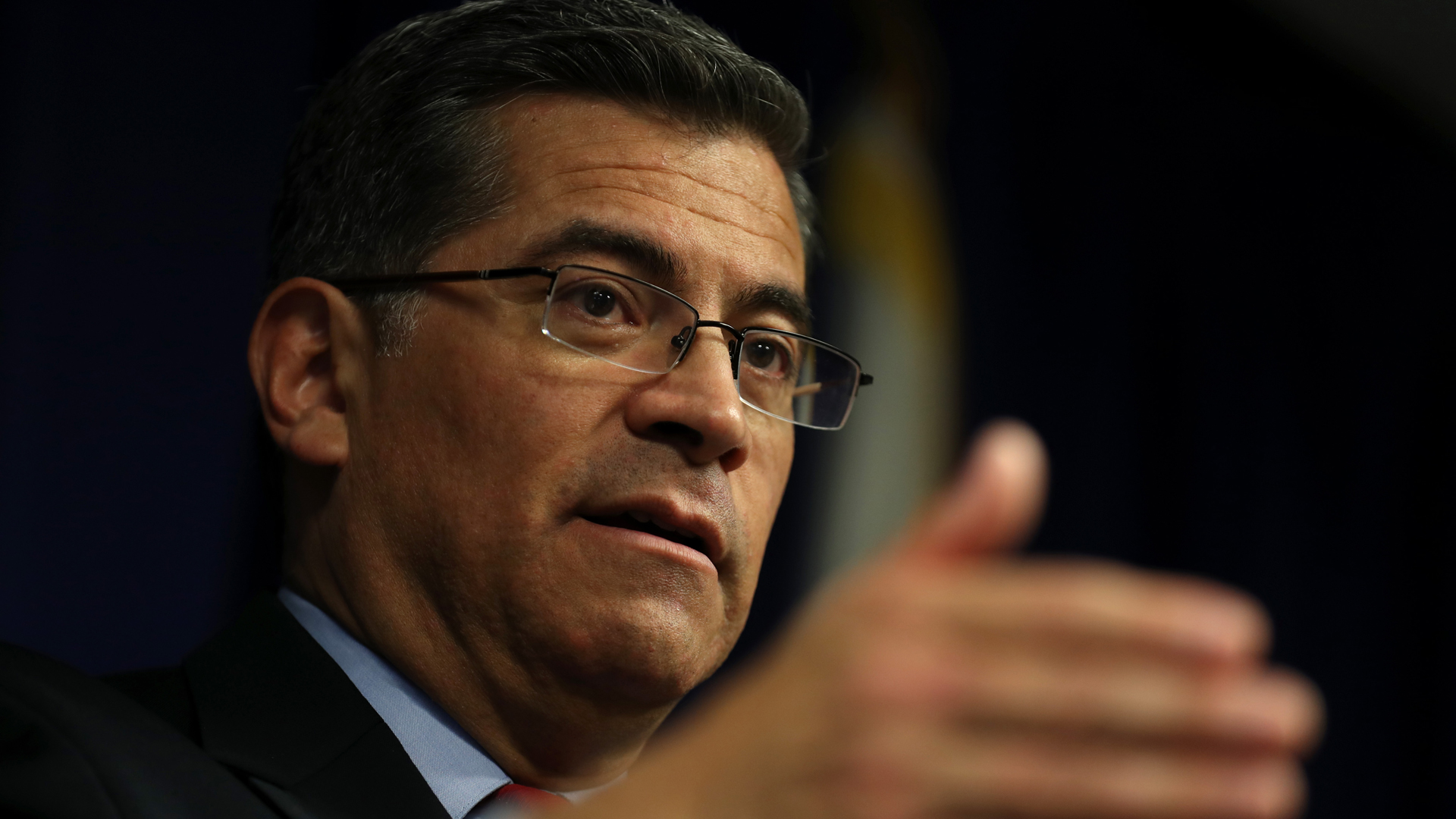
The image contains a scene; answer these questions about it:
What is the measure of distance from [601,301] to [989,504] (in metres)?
0.90

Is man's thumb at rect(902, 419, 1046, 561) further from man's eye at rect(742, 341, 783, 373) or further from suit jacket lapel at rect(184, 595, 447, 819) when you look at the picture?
man's eye at rect(742, 341, 783, 373)

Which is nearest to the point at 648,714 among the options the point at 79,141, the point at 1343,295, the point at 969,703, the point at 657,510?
the point at 657,510

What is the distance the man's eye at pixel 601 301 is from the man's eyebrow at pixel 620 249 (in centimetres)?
4

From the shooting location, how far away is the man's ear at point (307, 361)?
4.54 ft

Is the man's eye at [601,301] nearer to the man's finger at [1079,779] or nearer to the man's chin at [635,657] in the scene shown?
the man's chin at [635,657]

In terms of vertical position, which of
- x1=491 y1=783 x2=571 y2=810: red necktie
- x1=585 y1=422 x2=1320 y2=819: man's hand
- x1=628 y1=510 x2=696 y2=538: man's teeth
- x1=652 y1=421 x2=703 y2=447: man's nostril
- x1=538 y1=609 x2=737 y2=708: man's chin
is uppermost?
x1=585 y1=422 x2=1320 y2=819: man's hand

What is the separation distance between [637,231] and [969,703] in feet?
3.04

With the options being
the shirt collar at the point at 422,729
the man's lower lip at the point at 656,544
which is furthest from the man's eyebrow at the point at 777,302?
the shirt collar at the point at 422,729

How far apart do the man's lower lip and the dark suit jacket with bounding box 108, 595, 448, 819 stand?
1.03 feet

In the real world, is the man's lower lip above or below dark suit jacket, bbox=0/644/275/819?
above

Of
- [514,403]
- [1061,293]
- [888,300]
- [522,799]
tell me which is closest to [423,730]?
[522,799]

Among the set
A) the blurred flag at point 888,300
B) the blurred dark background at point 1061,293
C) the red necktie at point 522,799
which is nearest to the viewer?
the red necktie at point 522,799

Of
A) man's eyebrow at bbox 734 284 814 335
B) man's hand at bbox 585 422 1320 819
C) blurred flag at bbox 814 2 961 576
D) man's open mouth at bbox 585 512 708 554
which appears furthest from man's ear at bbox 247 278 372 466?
blurred flag at bbox 814 2 961 576

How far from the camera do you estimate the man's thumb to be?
50cm
